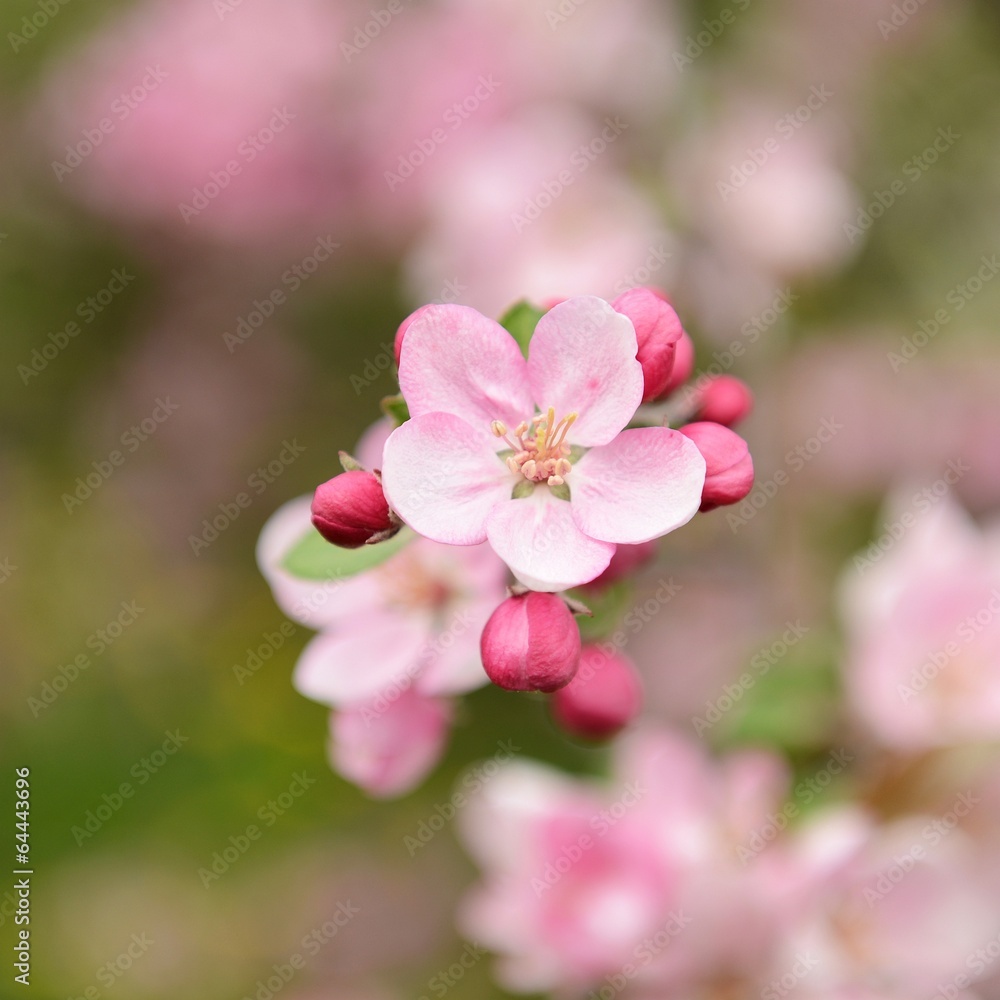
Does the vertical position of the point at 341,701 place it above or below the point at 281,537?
below

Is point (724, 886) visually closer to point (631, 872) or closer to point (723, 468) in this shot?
point (631, 872)

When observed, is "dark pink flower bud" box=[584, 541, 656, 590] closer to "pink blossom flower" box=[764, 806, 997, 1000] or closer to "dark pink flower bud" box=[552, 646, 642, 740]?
"dark pink flower bud" box=[552, 646, 642, 740]

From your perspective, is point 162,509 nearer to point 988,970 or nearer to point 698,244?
point 698,244

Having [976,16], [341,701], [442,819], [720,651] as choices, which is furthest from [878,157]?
[341,701]

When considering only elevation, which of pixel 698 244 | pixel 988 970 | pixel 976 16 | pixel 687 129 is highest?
pixel 976 16

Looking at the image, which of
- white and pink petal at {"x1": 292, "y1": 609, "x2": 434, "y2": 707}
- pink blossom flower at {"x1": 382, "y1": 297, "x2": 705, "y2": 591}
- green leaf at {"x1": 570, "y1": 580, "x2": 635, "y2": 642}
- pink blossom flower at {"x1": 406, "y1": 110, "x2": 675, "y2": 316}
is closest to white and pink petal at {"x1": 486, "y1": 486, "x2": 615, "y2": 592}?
pink blossom flower at {"x1": 382, "y1": 297, "x2": 705, "y2": 591}

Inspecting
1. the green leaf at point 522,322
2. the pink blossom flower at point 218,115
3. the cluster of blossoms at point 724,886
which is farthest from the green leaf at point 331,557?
the pink blossom flower at point 218,115
